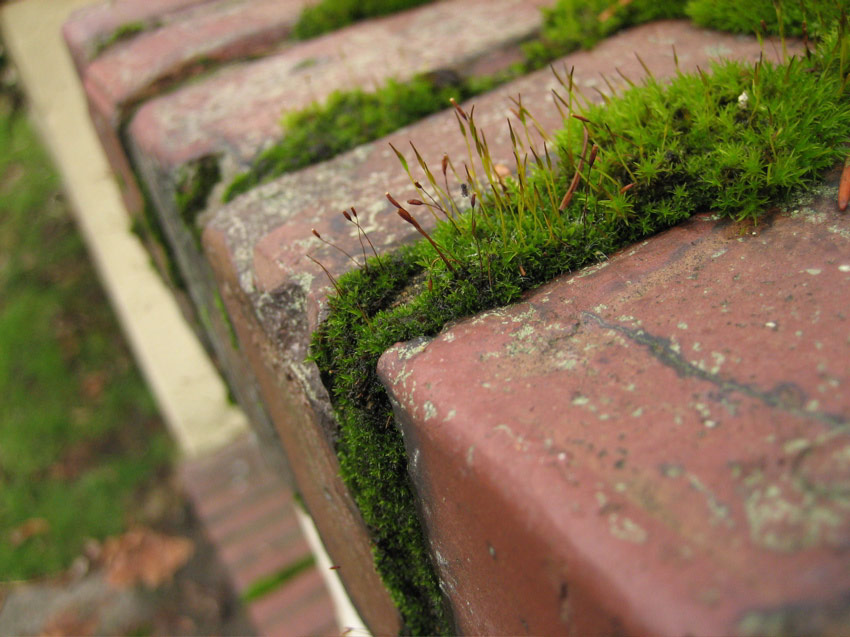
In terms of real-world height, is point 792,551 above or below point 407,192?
below

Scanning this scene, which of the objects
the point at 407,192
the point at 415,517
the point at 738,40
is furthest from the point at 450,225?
the point at 738,40

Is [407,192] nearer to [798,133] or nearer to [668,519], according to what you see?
[798,133]

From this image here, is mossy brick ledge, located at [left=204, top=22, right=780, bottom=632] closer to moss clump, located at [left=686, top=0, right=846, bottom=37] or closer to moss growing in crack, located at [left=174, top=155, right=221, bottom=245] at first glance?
moss clump, located at [left=686, top=0, right=846, bottom=37]

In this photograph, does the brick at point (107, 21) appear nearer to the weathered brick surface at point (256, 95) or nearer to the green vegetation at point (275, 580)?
the weathered brick surface at point (256, 95)

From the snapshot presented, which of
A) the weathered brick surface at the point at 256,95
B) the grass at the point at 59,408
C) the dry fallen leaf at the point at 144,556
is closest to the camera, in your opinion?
the weathered brick surface at the point at 256,95

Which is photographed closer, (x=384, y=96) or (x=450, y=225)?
(x=450, y=225)

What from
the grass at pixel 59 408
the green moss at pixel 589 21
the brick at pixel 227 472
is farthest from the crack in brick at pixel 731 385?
the grass at pixel 59 408

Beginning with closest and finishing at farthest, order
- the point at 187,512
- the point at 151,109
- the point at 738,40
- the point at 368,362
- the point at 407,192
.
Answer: the point at 368,362 → the point at 407,192 → the point at 738,40 → the point at 151,109 → the point at 187,512
